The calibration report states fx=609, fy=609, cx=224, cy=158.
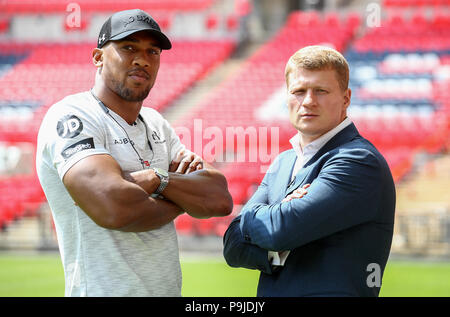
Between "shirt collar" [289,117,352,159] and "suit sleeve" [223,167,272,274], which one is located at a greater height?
"shirt collar" [289,117,352,159]

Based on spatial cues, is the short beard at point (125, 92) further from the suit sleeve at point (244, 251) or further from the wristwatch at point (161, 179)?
the suit sleeve at point (244, 251)

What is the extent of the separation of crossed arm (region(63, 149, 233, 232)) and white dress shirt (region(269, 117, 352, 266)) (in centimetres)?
35

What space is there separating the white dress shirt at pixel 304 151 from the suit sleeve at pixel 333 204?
3.4 inches

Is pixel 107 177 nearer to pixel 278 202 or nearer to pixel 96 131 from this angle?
pixel 96 131

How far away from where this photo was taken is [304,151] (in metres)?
2.47

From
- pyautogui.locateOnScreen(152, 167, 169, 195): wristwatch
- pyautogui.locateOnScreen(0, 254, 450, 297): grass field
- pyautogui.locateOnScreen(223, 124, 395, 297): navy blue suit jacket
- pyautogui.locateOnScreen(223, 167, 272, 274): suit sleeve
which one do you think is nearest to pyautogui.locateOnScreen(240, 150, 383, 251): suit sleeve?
pyautogui.locateOnScreen(223, 124, 395, 297): navy blue suit jacket

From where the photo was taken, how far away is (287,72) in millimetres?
2453

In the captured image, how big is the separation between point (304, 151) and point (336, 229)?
0.38 meters

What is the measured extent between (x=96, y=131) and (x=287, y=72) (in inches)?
31.2

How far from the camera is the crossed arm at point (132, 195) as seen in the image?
2197 mm

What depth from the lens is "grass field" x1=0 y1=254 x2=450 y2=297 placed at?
7.82 meters

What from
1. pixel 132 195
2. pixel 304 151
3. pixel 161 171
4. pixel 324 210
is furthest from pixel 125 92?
pixel 324 210

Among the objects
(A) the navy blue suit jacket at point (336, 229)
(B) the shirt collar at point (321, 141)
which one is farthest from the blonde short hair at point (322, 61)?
(A) the navy blue suit jacket at point (336, 229)

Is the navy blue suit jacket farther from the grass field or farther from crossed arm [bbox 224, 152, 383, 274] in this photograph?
the grass field
